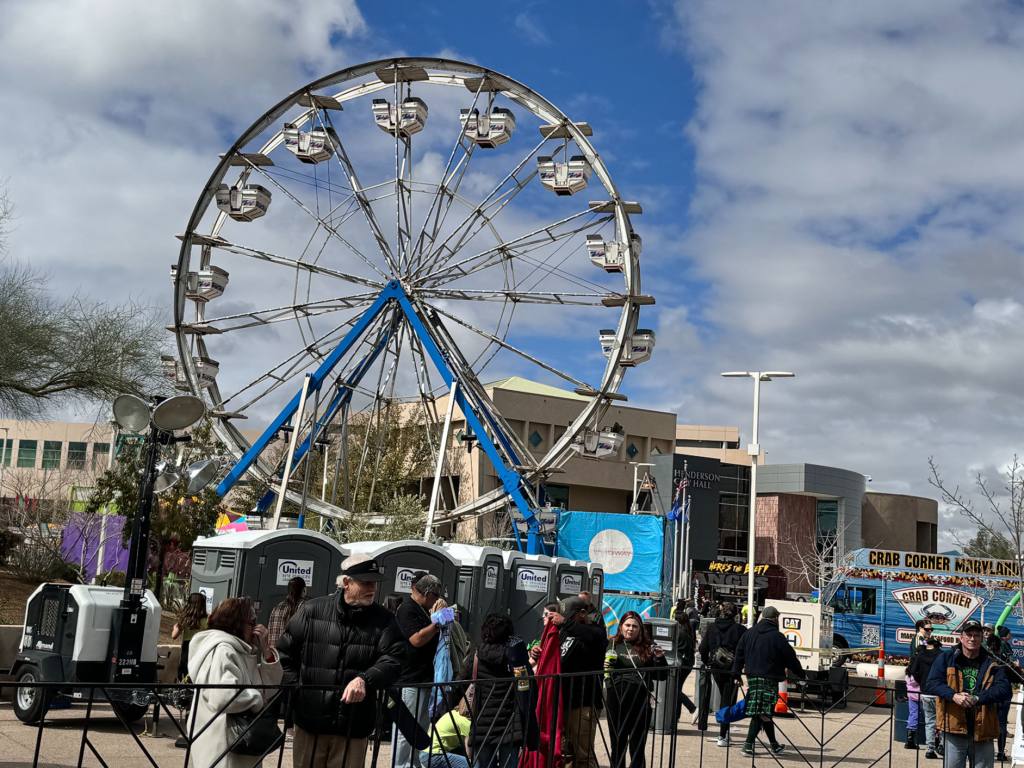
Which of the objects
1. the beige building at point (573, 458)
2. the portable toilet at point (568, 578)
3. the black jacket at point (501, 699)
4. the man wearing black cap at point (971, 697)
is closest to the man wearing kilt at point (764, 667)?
the man wearing black cap at point (971, 697)

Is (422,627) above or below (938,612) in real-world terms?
below

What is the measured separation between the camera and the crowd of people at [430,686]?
21.0ft

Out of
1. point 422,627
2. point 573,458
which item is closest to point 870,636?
point 422,627

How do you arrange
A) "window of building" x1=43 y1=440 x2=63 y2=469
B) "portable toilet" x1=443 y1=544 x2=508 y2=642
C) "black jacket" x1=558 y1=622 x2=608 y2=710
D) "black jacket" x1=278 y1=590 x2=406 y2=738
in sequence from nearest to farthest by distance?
"black jacket" x1=278 y1=590 x2=406 y2=738, "black jacket" x1=558 y1=622 x2=608 y2=710, "portable toilet" x1=443 y1=544 x2=508 y2=642, "window of building" x1=43 y1=440 x2=63 y2=469

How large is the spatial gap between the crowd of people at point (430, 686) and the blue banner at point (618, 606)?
1432 centimetres

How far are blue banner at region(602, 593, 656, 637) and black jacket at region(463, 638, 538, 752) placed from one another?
62.5 feet

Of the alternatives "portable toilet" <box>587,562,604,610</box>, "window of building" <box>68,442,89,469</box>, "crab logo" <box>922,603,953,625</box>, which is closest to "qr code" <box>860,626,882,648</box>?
"crab logo" <box>922,603,953,625</box>

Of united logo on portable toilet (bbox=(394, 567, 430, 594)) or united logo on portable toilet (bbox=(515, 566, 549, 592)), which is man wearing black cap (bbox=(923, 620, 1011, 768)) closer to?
united logo on portable toilet (bbox=(394, 567, 430, 594))

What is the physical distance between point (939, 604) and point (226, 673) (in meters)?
25.8

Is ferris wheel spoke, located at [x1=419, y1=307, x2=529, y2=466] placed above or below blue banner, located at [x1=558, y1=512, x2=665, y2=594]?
above

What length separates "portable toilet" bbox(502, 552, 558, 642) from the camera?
1955 centimetres

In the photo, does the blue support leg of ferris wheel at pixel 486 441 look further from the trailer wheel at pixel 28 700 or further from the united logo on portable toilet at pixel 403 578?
the trailer wheel at pixel 28 700

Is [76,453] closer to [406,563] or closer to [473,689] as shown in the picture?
[406,563]

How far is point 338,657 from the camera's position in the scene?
22.0 feet
